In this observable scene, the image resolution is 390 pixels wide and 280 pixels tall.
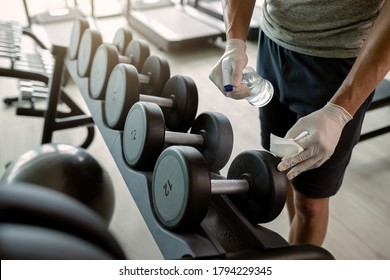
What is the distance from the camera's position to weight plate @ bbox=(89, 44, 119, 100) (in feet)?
3.99

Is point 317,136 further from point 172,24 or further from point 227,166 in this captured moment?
point 172,24

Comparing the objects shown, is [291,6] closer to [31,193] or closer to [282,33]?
[282,33]

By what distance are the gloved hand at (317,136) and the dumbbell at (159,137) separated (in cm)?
21

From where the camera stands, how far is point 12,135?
186 cm

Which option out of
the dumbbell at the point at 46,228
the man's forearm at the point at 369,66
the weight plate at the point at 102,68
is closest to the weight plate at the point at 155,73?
the weight plate at the point at 102,68

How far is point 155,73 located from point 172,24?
76.9 inches

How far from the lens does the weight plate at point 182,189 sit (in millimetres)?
706

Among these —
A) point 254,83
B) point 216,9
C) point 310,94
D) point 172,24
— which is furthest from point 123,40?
point 216,9

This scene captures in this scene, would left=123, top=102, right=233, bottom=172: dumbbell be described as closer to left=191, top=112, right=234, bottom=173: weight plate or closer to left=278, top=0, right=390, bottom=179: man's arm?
left=191, top=112, right=234, bottom=173: weight plate

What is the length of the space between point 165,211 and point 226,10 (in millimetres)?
676

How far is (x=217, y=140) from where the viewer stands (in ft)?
3.13

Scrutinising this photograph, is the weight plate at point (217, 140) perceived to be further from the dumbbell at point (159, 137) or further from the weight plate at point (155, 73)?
the weight plate at point (155, 73)

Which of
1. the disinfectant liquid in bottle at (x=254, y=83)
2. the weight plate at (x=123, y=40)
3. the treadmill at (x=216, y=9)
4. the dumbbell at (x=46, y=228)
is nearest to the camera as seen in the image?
the dumbbell at (x=46, y=228)

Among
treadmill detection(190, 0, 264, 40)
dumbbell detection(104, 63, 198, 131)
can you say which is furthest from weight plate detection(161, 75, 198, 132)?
treadmill detection(190, 0, 264, 40)
